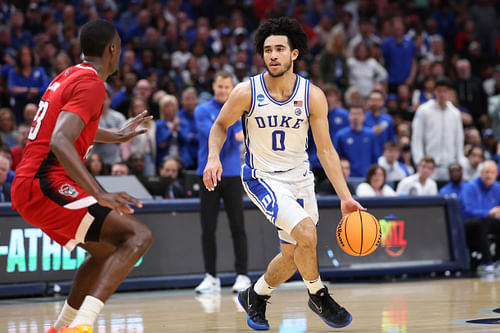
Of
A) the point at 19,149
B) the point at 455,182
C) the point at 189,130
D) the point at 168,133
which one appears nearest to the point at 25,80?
the point at 19,149

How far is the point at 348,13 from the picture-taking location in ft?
59.1

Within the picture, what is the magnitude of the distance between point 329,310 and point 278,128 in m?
1.38

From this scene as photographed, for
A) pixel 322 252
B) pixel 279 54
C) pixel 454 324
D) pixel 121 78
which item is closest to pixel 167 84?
pixel 121 78

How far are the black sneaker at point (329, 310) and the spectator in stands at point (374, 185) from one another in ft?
16.8

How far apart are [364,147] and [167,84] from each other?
148 inches

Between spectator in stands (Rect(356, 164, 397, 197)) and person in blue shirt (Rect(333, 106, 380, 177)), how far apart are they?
1.41 meters

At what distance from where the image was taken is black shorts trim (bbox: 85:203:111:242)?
4.54 metres

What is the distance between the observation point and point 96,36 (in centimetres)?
477

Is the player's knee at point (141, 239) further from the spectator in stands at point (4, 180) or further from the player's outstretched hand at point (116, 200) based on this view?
the spectator in stands at point (4, 180)

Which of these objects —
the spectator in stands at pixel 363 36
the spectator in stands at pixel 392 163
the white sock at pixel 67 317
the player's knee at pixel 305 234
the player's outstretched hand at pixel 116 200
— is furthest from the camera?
the spectator in stands at pixel 363 36

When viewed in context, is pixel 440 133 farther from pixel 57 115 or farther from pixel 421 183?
pixel 57 115

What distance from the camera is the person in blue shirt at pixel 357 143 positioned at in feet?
40.8

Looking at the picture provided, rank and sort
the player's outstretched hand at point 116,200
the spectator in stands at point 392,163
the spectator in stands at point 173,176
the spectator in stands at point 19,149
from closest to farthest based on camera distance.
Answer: the player's outstretched hand at point 116,200, the spectator in stands at point 173,176, the spectator in stands at point 19,149, the spectator in stands at point 392,163

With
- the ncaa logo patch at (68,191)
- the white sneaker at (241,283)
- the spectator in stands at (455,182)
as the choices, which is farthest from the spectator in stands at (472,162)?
the ncaa logo patch at (68,191)
